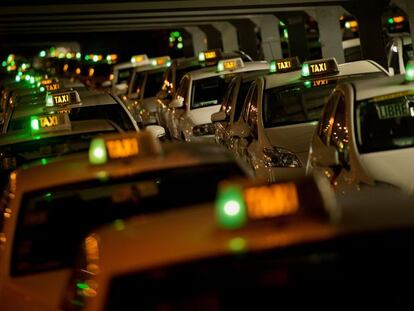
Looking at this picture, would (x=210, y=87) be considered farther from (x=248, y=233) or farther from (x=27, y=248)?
(x=248, y=233)

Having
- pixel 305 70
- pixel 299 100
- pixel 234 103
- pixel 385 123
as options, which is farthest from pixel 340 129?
pixel 234 103

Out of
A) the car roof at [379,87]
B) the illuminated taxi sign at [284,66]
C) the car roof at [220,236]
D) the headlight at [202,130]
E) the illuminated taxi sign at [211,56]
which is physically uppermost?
the illuminated taxi sign at [211,56]

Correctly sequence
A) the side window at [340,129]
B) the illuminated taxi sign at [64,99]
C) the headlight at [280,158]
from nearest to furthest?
the side window at [340,129], the headlight at [280,158], the illuminated taxi sign at [64,99]

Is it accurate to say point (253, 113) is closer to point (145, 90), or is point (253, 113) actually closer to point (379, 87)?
point (379, 87)

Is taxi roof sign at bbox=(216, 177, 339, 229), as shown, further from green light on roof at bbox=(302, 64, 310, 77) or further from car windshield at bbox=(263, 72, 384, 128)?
green light on roof at bbox=(302, 64, 310, 77)

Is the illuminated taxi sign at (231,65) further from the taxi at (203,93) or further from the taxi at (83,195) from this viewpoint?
the taxi at (83,195)

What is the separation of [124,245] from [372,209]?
0.82 metres

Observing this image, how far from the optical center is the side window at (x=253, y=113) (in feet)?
41.4

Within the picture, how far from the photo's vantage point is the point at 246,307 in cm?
Result: 340

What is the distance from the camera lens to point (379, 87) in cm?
922

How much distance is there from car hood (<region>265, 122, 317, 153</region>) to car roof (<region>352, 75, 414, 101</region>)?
2.31 metres

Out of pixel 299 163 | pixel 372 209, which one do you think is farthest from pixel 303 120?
pixel 372 209

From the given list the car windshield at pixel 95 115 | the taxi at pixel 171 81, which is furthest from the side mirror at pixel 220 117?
the taxi at pixel 171 81

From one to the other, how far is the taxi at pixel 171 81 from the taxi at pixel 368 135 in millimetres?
12641
